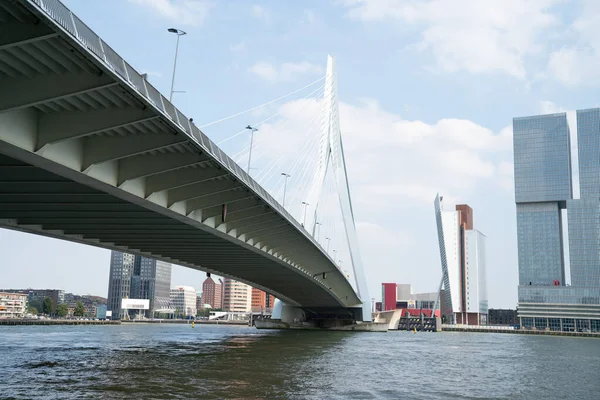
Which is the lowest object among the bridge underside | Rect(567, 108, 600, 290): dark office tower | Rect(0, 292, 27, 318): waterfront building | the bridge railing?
Rect(0, 292, 27, 318): waterfront building

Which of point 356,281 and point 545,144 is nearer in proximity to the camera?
point 356,281

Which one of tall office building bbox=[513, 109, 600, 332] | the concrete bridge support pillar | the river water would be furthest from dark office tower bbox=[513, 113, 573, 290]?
the river water

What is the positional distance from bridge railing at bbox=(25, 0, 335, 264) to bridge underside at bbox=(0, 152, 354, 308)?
12.8 ft

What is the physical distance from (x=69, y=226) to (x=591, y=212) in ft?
503

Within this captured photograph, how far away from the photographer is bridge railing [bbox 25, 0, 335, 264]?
40.6ft

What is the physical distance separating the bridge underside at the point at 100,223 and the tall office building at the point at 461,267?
148 metres

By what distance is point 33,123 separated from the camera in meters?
16.8

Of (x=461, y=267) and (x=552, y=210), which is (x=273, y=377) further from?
(x=461, y=267)

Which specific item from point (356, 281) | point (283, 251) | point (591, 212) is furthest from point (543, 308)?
point (283, 251)

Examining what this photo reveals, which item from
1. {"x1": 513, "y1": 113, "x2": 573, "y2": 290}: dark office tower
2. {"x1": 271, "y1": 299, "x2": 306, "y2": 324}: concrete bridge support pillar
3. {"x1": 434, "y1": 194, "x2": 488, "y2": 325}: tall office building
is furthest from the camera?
{"x1": 434, "y1": 194, "x2": 488, "y2": 325}: tall office building

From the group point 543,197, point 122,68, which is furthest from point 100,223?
point 543,197

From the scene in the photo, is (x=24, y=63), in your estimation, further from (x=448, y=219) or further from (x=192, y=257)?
(x=448, y=219)

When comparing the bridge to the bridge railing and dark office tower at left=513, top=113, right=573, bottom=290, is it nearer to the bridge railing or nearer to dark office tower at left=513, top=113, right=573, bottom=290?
the bridge railing

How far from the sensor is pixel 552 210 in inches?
6905
